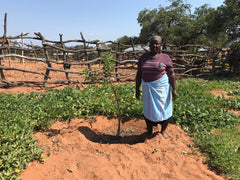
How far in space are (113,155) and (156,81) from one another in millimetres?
1260

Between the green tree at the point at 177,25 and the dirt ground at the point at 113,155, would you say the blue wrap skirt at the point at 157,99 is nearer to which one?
the dirt ground at the point at 113,155

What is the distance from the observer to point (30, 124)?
98.9 inches

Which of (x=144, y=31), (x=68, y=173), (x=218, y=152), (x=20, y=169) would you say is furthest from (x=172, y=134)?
(x=144, y=31)

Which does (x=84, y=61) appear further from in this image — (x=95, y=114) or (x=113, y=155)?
(x=113, y=155)

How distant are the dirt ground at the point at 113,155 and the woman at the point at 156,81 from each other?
51 centimetres

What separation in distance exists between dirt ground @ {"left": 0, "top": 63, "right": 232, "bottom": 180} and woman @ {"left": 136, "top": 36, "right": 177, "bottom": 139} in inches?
20.1

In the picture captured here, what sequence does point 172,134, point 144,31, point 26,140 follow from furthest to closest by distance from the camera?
point 144,31
point 172,134
point 26,140

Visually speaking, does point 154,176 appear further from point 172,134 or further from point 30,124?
point 30,124

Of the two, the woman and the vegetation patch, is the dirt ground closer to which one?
the vegetation patch

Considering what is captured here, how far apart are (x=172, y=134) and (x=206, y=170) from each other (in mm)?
796

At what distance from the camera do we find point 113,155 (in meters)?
2.31

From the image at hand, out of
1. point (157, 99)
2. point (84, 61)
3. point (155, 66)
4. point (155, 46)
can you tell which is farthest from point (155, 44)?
point (84, 61)

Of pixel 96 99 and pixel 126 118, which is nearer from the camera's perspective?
pixel 126 118

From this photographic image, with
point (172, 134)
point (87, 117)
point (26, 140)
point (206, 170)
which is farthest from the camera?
point (87, 117)
